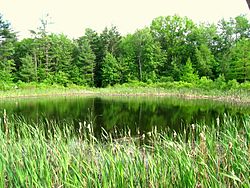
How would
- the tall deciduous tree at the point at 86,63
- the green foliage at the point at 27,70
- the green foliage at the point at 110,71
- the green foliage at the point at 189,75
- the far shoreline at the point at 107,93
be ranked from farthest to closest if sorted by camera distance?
the tall deciduous tree at the point at 86,63
the green foliage at the point at 110,71
the green foliage at the point at 27,70
the green foliage at the point at 189,75
the far shoreline at the point at 107,93

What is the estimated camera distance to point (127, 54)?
39.8m

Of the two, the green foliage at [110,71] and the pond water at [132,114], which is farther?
the green foliage at [110,71]

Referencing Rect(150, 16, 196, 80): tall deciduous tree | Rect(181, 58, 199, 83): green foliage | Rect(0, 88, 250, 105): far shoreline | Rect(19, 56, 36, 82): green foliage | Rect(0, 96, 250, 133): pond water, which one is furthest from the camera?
Rect(150, 16, 196, 80): tall deciduous tree

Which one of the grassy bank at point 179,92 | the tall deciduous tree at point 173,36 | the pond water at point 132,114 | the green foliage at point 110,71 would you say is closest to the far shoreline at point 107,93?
the grassy bank at point 179,92

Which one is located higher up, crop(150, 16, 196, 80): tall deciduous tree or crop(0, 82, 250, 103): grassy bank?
crop(150, 16, 196, 80): tall deciduous tree

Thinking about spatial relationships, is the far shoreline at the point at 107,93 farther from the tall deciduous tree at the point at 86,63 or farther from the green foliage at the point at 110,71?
the tall deciduous tree at the point at 86,63

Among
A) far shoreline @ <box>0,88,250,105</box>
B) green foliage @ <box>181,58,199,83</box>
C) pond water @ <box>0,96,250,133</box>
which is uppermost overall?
green foliage @ <box>181,58,199,83</box>

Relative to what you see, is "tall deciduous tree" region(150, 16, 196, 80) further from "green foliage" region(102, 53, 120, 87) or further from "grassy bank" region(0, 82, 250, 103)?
"grassy bank" region(0, 82, 250, 103)

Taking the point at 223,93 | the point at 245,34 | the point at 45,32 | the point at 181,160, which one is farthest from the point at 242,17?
the point at 181,160

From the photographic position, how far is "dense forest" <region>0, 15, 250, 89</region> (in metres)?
34.8

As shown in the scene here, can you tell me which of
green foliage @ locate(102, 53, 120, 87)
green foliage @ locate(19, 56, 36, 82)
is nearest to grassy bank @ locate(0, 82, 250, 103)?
green foliage @ locate(19, 56, 36, 82)

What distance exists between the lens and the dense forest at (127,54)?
34.8 meters

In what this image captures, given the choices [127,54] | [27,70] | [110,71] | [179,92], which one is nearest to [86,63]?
[110,71]

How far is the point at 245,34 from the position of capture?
1511 inches
